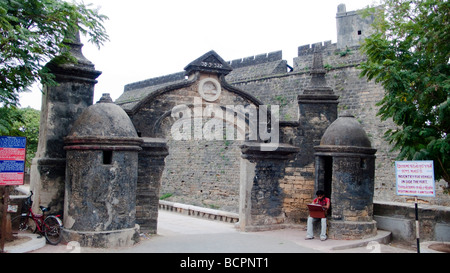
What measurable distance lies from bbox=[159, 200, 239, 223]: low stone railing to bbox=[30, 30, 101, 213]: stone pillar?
6.27 m

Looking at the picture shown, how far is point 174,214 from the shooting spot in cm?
1564

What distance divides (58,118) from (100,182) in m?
1.97

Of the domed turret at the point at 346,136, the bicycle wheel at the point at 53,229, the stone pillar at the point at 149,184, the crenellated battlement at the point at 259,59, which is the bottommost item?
the bicycle wheel at the point at 53,229

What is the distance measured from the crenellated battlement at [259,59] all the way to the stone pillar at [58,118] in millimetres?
15050

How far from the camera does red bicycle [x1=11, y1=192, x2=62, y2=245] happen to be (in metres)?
7.48

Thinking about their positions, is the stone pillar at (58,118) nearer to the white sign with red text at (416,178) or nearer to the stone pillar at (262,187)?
the stone pillar at (262,187)

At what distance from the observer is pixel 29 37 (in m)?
6.78

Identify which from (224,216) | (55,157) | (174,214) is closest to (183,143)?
(174,214)

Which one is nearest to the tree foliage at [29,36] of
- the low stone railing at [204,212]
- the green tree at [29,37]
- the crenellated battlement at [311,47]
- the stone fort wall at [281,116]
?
the green tree at [29,37]

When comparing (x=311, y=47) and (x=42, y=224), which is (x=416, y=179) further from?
(x=311, y=47)

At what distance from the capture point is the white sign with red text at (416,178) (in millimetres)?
6211

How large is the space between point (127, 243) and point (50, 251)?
1427mm

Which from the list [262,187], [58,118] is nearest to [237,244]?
[262,187]

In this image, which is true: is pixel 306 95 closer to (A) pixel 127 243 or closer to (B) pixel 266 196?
(B) pixel 266 196
